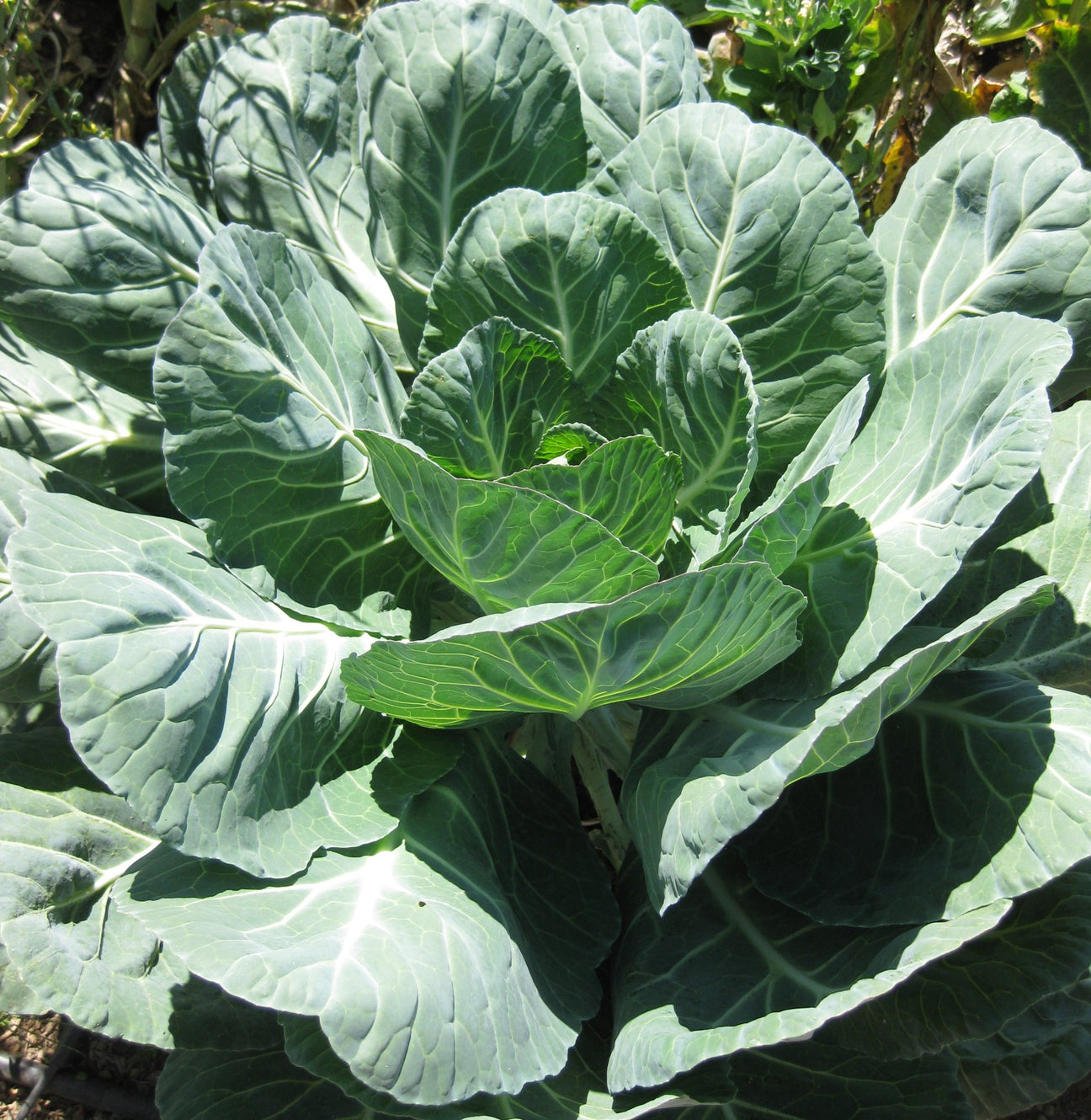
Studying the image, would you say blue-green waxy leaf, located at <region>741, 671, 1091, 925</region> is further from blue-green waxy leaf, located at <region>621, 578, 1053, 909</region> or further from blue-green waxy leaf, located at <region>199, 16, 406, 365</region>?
blue-green waxy leaf, located at <region>199, 16, 406, 365</region>

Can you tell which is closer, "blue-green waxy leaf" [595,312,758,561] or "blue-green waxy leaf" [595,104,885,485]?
"blue-green waxy leaf" [595,312,758,561]

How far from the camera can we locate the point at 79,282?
189 cm

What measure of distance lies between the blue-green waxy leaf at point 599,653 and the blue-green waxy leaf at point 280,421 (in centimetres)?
35

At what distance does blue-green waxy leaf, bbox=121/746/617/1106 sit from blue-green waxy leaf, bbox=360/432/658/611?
0.47 meters

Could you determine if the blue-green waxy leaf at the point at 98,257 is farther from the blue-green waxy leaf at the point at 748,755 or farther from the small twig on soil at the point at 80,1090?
the small twig on soil at the point at 80,1090

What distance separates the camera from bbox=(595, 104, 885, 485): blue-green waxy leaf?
73.9 inches

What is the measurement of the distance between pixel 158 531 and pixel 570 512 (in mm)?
871

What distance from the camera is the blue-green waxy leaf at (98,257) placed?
184 cm

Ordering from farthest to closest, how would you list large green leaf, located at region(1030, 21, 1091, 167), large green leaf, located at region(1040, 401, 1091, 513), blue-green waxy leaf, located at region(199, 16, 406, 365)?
large green leaf, located at region(1030, 21, 1091, 167) → blue-green waxy leaf, located at region(199, 16, 406, 365) → large green leaf, located at region(1040, 401, 1091, 513)

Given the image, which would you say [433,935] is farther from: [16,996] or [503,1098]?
[16,996]

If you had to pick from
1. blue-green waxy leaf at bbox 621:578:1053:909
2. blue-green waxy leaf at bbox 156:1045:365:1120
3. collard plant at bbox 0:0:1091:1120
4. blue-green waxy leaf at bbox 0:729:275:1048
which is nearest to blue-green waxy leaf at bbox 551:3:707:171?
collard plant at bbox 0:0:1091:1120

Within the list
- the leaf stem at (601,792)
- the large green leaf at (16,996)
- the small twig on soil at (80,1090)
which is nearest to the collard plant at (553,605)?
the large green leaf at (16,996)

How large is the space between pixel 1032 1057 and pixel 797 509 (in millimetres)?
1239

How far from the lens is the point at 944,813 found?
1.74 meters
